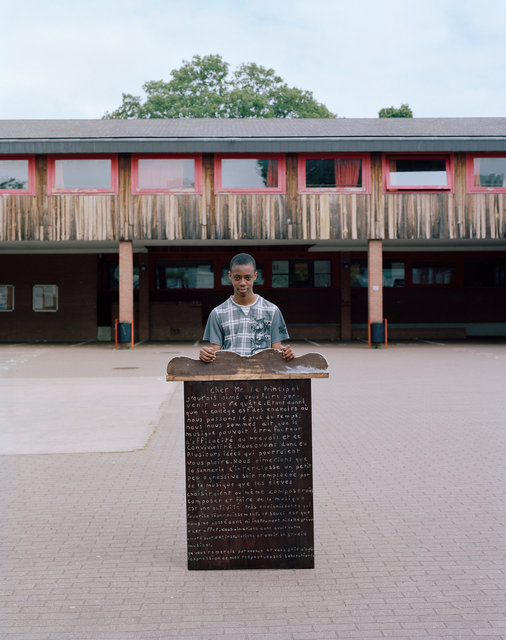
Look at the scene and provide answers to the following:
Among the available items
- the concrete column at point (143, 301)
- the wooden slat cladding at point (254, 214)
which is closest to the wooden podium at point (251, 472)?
the wooden slat cladding at point (254, 214)

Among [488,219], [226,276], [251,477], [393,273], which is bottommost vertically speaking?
[251,477]

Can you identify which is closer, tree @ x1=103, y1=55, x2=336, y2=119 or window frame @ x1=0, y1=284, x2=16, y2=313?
window frame @ x1=0, y1=284, x2=16, y2=313

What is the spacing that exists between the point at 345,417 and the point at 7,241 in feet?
55.7

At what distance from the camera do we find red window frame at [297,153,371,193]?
23.2 meters

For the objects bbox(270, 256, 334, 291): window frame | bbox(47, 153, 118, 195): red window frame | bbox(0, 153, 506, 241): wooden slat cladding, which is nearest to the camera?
bbox(0, 153, 506, 241): wooden slat cladding

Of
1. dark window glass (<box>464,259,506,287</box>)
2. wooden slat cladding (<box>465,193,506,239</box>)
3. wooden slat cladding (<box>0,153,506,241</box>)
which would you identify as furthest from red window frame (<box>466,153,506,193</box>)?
dark window glass (<box>464,259,506,287</box>)

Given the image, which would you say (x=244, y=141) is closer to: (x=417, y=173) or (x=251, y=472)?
(x=417, y=173)

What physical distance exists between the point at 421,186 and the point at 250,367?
20.8 metres

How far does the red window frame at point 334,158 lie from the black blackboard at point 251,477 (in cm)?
Result: 1967

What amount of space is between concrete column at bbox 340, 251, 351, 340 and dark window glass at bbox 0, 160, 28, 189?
1305 cm

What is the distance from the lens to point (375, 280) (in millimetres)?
23359

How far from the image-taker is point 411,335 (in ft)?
96.8

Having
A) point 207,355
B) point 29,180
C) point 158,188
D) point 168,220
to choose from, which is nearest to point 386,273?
point 168,220

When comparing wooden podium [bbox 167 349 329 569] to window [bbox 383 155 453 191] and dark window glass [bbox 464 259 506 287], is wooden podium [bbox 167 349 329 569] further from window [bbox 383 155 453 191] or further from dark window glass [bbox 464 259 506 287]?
dark window glass [bbox 464 259 506 287]
